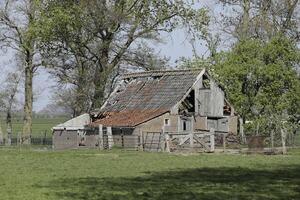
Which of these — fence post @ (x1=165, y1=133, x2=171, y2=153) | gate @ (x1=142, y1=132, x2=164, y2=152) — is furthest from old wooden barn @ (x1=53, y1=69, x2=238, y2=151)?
fence post @ (x1=165, y1=133, x2=171, y2=153)

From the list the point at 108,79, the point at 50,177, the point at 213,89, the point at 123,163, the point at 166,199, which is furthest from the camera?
the point at 108,79

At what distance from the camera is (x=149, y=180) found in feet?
69.4

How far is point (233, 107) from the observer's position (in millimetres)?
56438

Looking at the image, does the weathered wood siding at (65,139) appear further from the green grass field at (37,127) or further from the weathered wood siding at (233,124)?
the green grass field at (37,127)

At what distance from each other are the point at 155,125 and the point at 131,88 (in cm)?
714

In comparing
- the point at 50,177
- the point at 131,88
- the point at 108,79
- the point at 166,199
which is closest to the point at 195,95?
the point at 131,88

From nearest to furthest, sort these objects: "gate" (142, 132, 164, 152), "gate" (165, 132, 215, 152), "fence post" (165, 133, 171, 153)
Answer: "gate" (165, 132, 215, 152)
"fence post" (165, 133, 171, 153)
"gate" (142, 132, 164, 152)

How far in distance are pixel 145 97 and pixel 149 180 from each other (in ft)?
111

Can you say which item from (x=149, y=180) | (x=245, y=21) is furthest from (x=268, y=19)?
(x=149, y=180)

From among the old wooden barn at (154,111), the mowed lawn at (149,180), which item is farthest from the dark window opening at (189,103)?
the mowed lawn at (149,180)

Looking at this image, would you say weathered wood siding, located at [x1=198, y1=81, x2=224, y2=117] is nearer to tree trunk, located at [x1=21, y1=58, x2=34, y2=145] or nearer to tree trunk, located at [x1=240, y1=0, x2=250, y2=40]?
tree trunk, located at [x1=240, y1=0, x2=250, y2=40]

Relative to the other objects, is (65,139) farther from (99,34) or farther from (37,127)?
(37,127)

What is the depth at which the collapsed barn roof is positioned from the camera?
52.3m

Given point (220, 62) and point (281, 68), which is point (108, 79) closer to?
point (220, 62)
